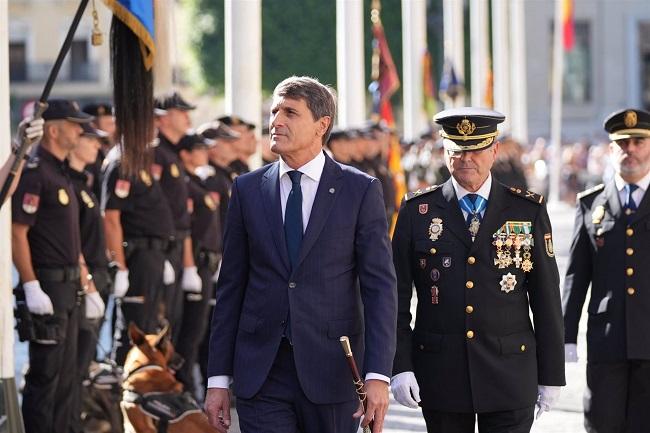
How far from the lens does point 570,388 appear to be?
1101cm

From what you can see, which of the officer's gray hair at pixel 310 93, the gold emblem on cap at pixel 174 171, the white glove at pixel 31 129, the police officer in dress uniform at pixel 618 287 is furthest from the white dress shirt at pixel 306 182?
the gold emblem on cap at pixel 174 171

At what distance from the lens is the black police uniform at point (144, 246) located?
1003 cm

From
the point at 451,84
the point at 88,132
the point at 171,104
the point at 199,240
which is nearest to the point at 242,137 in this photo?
the point at 199,240

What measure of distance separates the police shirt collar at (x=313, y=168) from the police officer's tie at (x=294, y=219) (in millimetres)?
20

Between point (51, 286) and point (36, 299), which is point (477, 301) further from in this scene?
point (51, 286)

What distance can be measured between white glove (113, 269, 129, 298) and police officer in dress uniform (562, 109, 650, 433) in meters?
3.33

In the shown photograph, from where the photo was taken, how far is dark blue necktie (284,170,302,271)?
217 inches

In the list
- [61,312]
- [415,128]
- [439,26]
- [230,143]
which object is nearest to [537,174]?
[415,128]

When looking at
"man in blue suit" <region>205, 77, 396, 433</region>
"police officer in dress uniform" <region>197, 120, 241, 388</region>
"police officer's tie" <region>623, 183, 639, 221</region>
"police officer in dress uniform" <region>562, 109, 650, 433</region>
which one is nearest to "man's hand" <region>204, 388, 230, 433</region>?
"man in blue suit" <region>205, 77, 396, 433</region>

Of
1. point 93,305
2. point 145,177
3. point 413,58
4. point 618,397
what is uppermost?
point 413,58

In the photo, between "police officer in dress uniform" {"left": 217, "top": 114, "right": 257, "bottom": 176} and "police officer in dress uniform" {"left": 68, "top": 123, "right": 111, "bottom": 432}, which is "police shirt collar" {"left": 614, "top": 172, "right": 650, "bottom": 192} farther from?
"police officer in dress uniform" {"left": 217, "top": 114, "right": 257, "bottom": 176}

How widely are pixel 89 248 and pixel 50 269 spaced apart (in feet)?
2.92

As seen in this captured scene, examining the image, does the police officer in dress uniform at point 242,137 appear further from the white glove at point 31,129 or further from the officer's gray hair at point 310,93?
the officer's gray hair at point 310,93

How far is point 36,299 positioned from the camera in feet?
27.1
